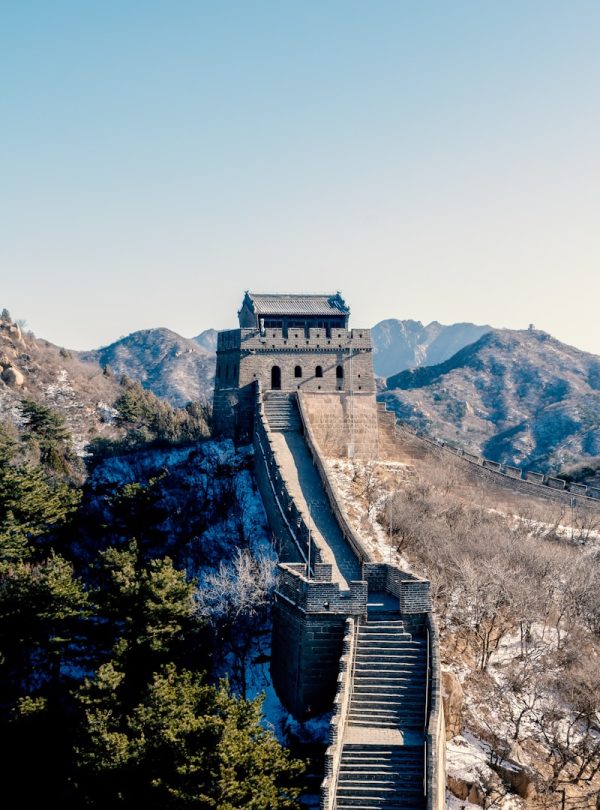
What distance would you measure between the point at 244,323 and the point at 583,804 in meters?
27.0

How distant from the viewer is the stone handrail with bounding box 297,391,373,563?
21219 mm

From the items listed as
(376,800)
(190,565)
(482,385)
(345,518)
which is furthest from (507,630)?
(482,385)

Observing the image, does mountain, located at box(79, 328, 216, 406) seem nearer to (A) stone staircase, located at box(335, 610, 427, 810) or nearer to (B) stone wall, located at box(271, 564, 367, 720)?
(B) stone wall, located at box(271, 564, 367, 720)

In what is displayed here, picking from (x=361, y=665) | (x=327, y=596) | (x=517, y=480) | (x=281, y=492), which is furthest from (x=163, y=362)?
(x=361, y=665)

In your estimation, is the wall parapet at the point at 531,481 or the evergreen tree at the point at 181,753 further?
the wall parapet at the point at 531,481

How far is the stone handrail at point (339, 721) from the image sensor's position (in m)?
14.4

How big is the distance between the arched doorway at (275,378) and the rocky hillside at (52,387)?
92.0 ft

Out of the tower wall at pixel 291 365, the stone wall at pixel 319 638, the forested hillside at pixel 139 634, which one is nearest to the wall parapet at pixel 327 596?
the stone wall at pixel 319 638

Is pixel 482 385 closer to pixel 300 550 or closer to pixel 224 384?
pixel 224 384

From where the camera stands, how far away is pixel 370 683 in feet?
53.5

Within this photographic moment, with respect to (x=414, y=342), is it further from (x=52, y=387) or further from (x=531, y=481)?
(x=531, y=481)

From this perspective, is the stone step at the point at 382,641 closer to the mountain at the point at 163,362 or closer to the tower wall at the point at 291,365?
the tower wall at the point at 291,365

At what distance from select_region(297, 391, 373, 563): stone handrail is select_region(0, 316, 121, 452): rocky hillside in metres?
31.5

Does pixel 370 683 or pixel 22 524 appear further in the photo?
pixel 22 524
